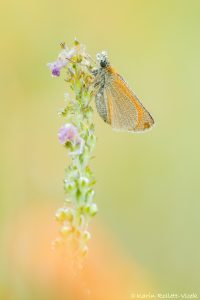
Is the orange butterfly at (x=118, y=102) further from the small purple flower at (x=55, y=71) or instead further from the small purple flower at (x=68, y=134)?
the small purple flower at (x=68, y=134)

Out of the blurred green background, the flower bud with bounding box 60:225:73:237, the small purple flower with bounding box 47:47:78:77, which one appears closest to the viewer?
the flower bud with bounding box 60:225:73:237

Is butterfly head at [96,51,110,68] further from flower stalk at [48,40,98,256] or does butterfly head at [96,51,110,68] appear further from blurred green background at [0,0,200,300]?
blurred green background at [0,0,200,300]

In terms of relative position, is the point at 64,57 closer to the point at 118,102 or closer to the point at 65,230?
the point at 118,102

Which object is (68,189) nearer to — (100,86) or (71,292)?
(71,292)

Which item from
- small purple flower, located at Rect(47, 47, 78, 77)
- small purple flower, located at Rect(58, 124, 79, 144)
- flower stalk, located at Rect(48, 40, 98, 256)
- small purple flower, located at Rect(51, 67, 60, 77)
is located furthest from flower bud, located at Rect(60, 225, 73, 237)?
small purple flower, located at Rect(51, 67, 60, 77)

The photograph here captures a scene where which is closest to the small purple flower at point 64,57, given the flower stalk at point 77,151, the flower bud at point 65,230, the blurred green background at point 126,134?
the flower stalk at point 77,151

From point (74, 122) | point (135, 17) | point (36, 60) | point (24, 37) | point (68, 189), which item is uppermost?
point (135, 17)

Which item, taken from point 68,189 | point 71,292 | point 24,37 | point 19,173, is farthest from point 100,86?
point 24,37
